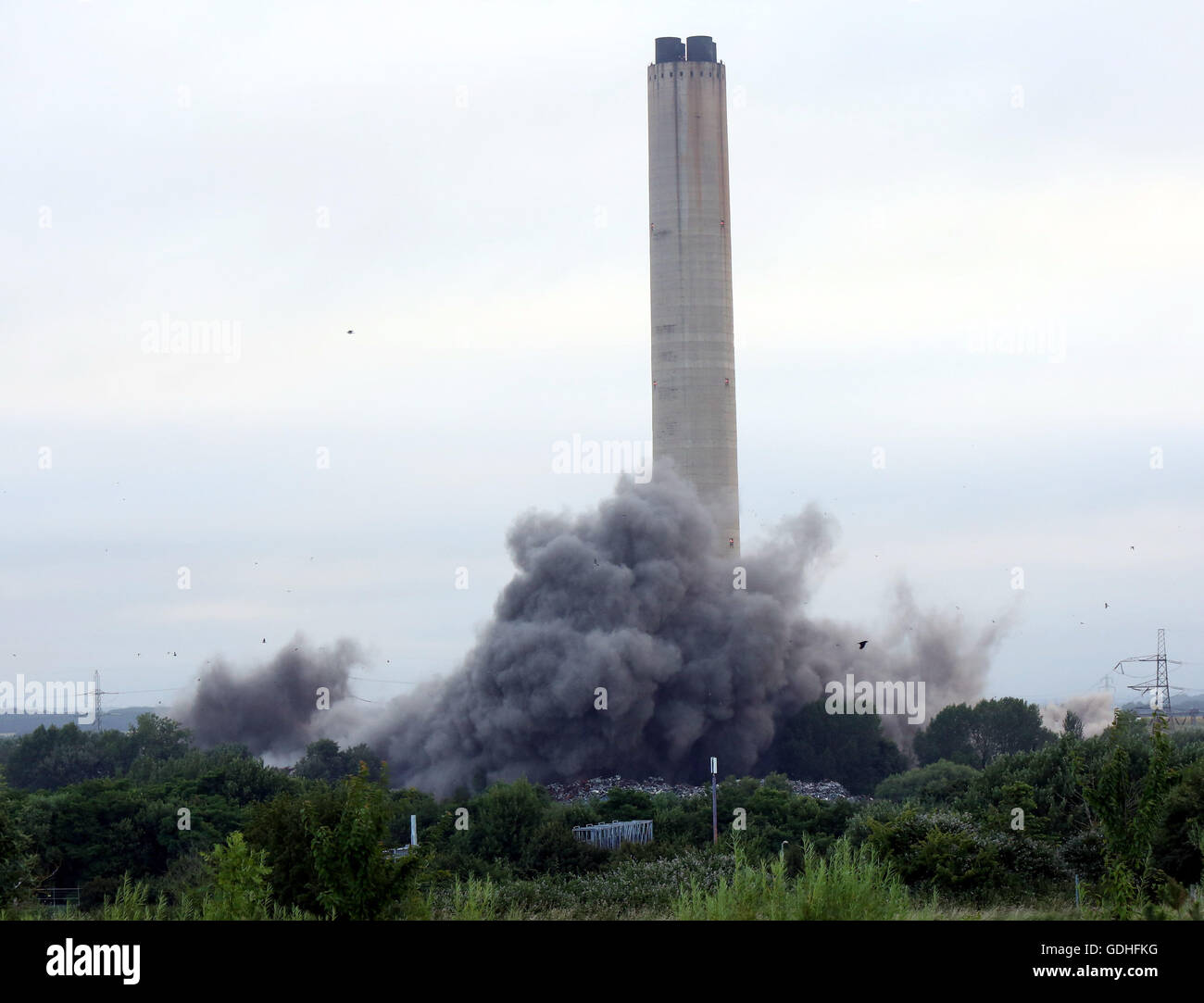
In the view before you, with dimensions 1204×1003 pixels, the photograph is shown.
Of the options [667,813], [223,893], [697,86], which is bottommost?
[667,813]

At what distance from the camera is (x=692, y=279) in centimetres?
8744

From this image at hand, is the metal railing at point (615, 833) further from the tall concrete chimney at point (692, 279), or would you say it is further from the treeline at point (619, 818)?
the tall concrete chimney at point (692, 279)

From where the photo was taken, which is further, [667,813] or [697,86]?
[697,86]

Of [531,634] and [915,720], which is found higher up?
[531,634]

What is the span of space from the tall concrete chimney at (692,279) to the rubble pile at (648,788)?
15163 millimetres

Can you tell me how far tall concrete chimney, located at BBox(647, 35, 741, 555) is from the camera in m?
87.3

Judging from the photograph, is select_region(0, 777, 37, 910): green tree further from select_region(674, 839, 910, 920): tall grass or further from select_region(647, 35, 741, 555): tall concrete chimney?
select_region(647, 35, 741, 555): tall concrete chimney

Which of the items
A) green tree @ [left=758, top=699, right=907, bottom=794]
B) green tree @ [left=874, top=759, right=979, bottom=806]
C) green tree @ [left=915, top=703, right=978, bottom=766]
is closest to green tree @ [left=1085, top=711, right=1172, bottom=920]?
green tree @ [left=874, top=759, right=979, bottom=806]

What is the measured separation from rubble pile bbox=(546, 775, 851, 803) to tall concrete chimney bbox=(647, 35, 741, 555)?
1516 centimetres

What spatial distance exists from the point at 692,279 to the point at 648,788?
3008cm

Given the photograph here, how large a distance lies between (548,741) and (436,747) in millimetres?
7297

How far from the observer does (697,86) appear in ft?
288
